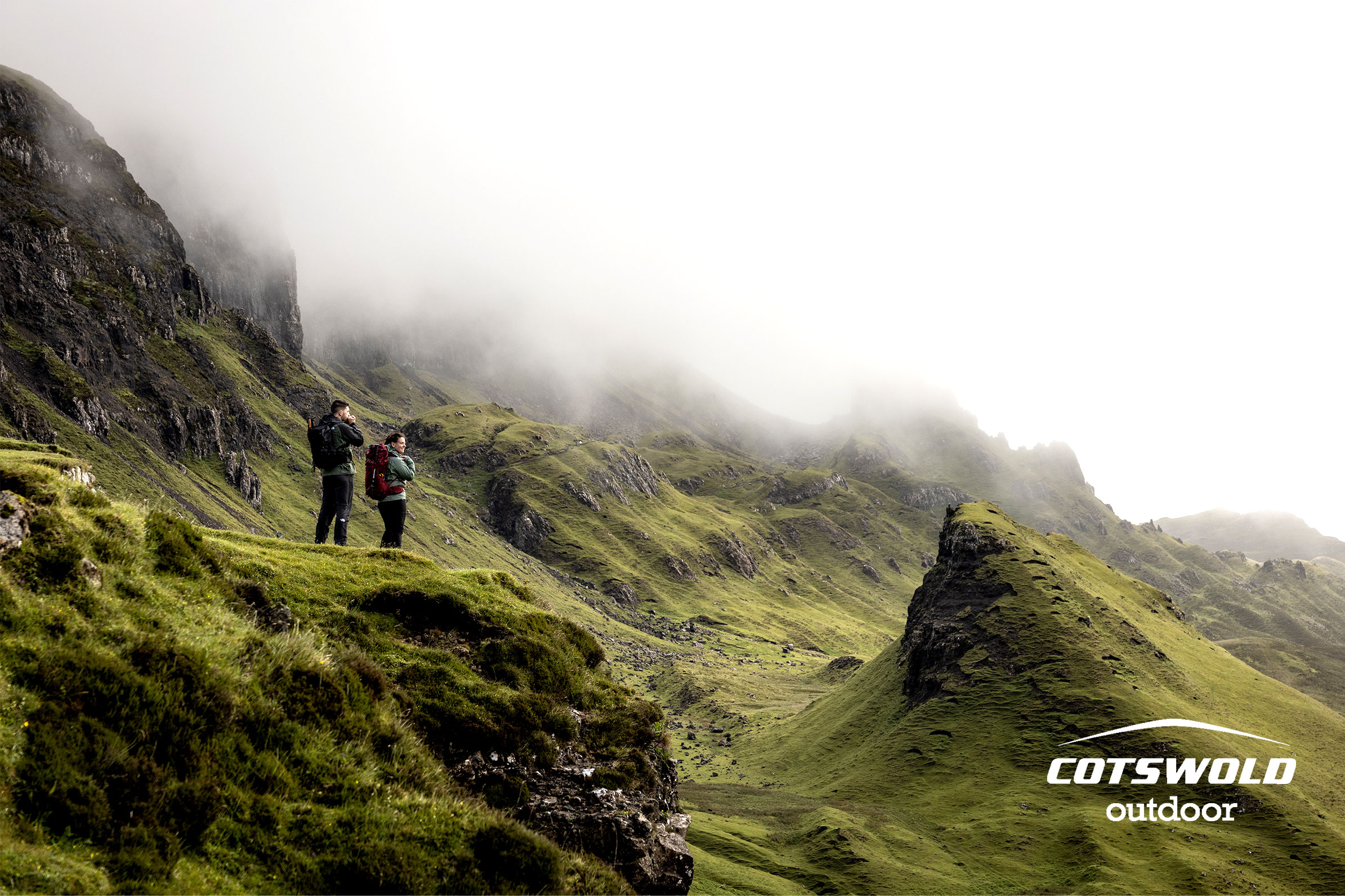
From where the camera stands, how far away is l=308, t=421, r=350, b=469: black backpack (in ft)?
79.5

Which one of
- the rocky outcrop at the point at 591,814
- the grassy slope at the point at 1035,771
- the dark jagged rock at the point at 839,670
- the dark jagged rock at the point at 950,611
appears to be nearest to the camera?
the rocky outcrop at the point at 591,814

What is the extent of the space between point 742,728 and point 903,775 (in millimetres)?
51567

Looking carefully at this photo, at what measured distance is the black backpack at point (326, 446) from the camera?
79.5ft

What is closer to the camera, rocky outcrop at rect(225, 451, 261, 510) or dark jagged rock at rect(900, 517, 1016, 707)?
dark jagged rock at rect(900, 517, 1016, 707)

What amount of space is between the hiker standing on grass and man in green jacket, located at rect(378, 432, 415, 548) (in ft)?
4.15

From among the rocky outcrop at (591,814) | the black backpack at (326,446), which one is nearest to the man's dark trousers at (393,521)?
the black backpack at (326,446)

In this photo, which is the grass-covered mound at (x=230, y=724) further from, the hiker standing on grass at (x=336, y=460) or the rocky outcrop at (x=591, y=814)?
the hiker standing on grass at (x=336, y=460)

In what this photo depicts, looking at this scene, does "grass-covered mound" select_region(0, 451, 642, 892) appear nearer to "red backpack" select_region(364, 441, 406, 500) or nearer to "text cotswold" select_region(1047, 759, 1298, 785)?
"red backpack" select_region(364, 441, 406, 500)

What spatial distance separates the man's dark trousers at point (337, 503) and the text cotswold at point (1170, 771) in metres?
86.6

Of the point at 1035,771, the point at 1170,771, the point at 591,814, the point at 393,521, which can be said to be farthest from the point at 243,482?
the point at 1170,771

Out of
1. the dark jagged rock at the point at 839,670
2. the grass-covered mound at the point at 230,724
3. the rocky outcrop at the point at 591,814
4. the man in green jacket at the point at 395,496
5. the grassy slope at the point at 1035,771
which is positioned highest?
the man in green jacket at the point at 395,496

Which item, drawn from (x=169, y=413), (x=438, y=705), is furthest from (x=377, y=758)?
(x=169, y=413)

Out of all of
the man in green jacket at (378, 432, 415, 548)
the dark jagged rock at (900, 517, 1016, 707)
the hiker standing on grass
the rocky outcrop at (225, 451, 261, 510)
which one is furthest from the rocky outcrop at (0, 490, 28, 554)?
the rocky outcrop at (225, 451, 261, 510)

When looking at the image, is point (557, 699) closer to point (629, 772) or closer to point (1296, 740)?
point (629, 772)
